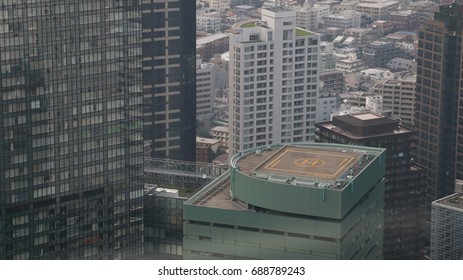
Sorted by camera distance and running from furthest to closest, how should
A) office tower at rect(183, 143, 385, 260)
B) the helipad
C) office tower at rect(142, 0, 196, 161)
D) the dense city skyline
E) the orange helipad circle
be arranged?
1. office tower at rect(142, 0, 196, 161)
2. the orange helipad circle
3. the helipad
4. the dense city skyline
5. office tower at rect(183, 143, 385, 260)

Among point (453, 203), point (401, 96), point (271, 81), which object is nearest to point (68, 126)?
point (453, 203)

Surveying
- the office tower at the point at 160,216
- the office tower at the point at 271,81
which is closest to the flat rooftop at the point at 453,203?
the office tower at the point at 271,81

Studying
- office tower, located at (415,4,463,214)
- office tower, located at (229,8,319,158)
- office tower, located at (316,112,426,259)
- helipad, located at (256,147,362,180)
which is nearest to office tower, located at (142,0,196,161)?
office tower, located at (229,8,319,158)

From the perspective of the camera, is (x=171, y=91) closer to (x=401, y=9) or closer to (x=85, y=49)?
(x=85, y=49)

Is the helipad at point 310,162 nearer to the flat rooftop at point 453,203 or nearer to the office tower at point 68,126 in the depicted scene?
the office tower at point 68,126

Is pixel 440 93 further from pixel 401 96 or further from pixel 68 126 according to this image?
pixel 68 126

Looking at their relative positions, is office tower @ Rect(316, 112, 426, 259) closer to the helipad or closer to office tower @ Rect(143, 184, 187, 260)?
office tower @ Rect(143, 184, 187, 260)

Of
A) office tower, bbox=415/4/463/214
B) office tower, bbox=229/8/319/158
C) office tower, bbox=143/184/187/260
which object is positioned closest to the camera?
office tower, bbox=143/184/187/260
